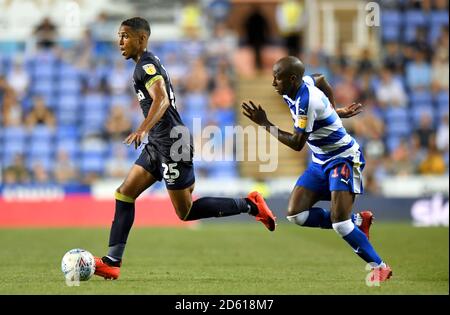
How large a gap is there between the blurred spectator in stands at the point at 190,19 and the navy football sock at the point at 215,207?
1494 centimetres

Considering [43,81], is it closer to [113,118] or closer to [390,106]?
[113,118]

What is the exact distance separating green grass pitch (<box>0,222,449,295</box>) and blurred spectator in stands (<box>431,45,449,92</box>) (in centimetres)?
632

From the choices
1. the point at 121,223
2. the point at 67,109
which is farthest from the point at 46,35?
the point at 121,223

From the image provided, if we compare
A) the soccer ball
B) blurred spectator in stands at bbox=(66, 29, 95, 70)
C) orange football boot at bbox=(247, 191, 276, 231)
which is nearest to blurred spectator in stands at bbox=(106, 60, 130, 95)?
blurred spectator in stands at bbox=(66, 29, 95, 70)

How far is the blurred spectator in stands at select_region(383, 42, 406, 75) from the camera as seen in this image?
74.9ft

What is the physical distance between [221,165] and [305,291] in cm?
1277

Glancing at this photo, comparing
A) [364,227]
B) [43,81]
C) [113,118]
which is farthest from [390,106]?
[364,227]

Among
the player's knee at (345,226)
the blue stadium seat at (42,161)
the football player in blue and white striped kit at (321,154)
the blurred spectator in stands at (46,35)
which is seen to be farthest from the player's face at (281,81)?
the blurred spectator in stands at (46,35)

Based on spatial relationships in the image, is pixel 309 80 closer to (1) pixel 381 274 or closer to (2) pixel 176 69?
(1) pixel 381 274

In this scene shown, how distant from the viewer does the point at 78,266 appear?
26.9 ft

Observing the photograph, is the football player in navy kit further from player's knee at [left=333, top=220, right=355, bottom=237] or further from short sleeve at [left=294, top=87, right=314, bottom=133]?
player's knee at [left=333, top=220, right=355, bottom=237]

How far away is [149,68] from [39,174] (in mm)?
11746
